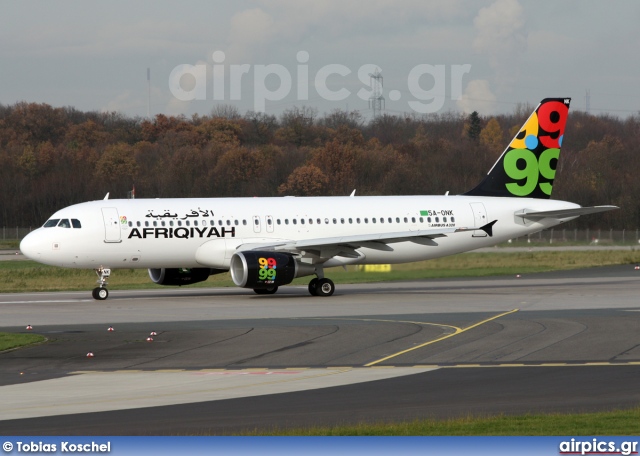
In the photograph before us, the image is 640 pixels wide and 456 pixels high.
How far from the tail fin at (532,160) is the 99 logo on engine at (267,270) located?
11.2 m

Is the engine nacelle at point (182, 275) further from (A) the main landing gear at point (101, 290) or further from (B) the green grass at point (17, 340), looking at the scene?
(B) the green grass at point (17, 340)

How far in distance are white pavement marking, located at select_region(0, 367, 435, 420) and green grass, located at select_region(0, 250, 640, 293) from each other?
25.7 m

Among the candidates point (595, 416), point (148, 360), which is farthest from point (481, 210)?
point (595, 416)

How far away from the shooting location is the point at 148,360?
71.2 feet

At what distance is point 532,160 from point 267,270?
14.1m

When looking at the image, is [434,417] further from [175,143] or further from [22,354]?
[175,143]

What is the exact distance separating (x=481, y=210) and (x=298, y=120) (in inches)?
3706

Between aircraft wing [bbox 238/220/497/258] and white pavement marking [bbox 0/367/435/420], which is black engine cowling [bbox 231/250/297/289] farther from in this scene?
white pavement marking [bbox 0/367/435/420]

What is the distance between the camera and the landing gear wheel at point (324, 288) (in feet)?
124

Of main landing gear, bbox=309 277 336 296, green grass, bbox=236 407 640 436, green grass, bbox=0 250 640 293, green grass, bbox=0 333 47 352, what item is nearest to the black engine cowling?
main landing gear, bbox=309 277 336 296

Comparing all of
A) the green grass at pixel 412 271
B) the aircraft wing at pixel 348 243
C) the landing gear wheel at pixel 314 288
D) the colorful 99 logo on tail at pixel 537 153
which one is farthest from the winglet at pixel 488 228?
the landing gear wheel at pixel 314 288

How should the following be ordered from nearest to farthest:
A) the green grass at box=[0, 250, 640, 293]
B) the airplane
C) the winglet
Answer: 1. the airplane
2. the winglet
3. the green grass at box=[0, 250, 640, 293]

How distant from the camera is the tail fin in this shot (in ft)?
141

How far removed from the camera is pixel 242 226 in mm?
37969
